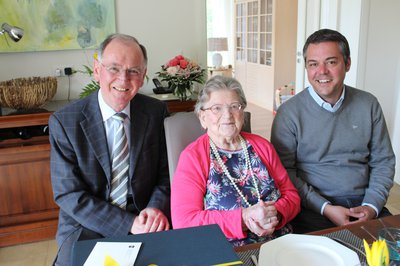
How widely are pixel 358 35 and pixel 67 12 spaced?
2.55m

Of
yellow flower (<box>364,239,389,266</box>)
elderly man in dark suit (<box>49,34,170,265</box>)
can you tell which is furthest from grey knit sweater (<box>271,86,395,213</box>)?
yellow flower (<box>364,239,389,266</box>)

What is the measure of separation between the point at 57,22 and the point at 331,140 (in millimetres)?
2296

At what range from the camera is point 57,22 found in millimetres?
2891

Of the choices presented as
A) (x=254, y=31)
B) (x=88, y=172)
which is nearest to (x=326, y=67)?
(x=88, y=172)

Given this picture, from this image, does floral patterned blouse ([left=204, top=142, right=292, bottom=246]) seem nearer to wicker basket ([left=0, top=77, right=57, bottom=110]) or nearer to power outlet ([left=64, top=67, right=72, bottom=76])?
wicker basket ([left=0, top=77, right=57, bottom=110])

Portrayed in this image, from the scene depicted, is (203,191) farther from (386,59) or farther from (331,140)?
(386,59)

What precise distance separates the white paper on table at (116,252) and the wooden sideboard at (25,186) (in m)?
1.82

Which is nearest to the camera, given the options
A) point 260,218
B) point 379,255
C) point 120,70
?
point 379,255

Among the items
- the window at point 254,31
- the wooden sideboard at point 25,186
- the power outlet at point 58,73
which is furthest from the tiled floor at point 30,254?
the window at point 254,31

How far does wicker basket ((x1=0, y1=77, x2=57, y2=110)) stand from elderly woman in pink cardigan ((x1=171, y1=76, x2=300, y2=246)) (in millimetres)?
1556

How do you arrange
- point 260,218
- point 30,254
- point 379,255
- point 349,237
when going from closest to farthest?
point 379,255 < point 349,237 < point 260,218 < point 30,254

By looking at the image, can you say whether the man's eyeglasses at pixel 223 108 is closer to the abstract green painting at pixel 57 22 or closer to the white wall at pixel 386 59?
the abstract green painting at pixel 57 22

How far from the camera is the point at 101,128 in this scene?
1551 millimetres

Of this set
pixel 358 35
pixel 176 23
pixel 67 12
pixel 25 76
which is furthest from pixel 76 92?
pixel 358 35
